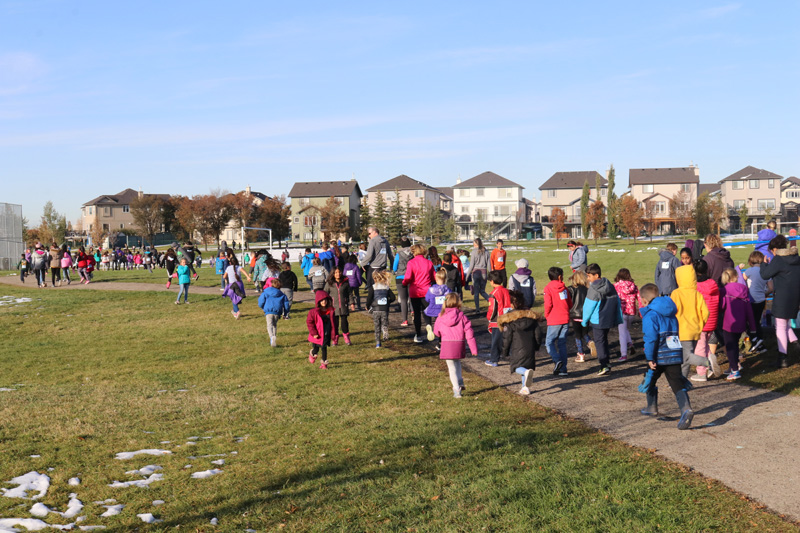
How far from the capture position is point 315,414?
31.4 feet

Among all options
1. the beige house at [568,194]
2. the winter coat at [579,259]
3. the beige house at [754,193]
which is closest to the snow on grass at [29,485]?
the winter coat at [579,259]

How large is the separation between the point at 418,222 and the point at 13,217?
6196cm

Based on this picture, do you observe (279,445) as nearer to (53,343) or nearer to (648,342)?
(648,342)

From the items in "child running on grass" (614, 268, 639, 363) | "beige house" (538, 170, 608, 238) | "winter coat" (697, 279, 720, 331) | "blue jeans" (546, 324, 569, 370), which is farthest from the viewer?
"beige house" (538, 170, 608, 238)

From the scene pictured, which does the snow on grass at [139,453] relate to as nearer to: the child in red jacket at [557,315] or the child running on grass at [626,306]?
the child in red jacket at [557,315]

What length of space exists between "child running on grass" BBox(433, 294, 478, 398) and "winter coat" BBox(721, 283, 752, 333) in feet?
14.1

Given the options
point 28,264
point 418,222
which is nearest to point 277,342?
point 28,264

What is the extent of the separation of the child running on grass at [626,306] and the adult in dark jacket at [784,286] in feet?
7.66

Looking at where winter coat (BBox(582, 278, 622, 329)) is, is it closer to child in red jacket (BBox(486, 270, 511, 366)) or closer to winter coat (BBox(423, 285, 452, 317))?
child in red jacket (BBox(486, 270, 511, 366))

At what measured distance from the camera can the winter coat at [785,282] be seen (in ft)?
36.5

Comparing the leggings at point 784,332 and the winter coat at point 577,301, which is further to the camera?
the winter coat at point 577,301

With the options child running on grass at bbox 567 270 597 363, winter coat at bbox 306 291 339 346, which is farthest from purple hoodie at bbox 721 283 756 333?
winter coat at bbox 306 291 339 346

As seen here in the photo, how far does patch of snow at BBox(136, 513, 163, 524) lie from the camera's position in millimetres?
5898

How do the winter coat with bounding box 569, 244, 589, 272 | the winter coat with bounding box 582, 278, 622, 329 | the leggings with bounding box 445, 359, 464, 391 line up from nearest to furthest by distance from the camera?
1. the leggings with bounding box 445, 359, 464, 391
2. the winter coat with bounding box 582, 278, 622, 329
3. the winter coat with bounding box 569, 244, 589, 272
